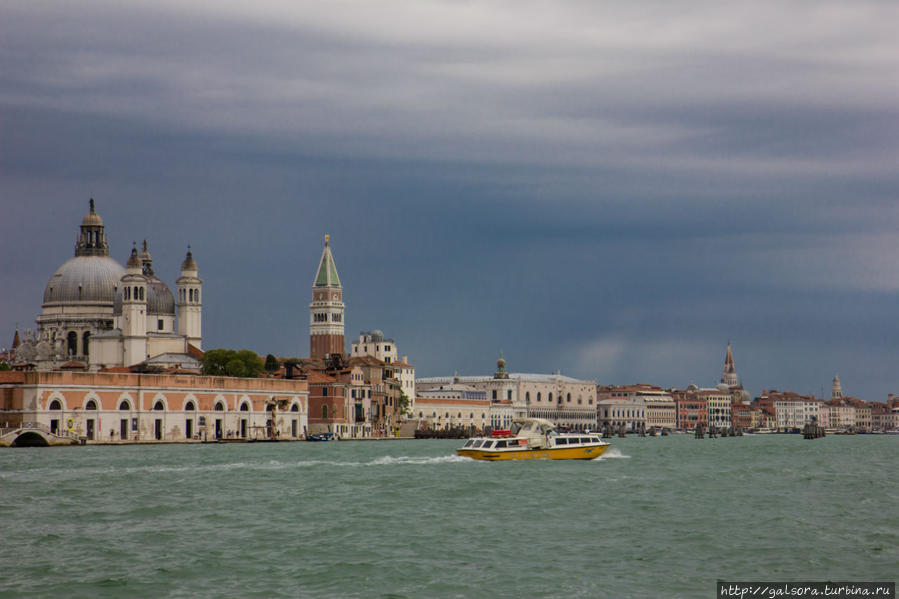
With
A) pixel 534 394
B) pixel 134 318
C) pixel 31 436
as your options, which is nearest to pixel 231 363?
pixel 134 318

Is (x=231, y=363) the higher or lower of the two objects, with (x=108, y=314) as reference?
lower

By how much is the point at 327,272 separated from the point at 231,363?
5127cm

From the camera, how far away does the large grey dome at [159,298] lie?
104562 millimetres

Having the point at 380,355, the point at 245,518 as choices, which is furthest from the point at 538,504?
the point at 380,355

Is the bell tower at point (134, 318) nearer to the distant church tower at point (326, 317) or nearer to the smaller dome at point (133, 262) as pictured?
the smaller dome at point (133, 262)

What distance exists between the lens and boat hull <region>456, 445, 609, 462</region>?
167 feet

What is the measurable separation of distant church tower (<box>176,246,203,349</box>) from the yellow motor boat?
59.9m

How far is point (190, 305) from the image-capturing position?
109m

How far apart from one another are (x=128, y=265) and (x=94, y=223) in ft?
51.4

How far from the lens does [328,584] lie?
19047 millimetres

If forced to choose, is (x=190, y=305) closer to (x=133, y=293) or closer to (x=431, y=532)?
(x=133, y=293)

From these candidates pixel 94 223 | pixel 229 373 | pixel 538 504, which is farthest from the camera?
pixel 94 223

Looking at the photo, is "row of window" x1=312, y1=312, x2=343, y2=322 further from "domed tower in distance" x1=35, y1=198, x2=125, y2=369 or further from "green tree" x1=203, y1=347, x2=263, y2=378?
"green tree" x1=203, y1=347, x2=263, y2=378

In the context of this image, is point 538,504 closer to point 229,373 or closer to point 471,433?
point 229,373
